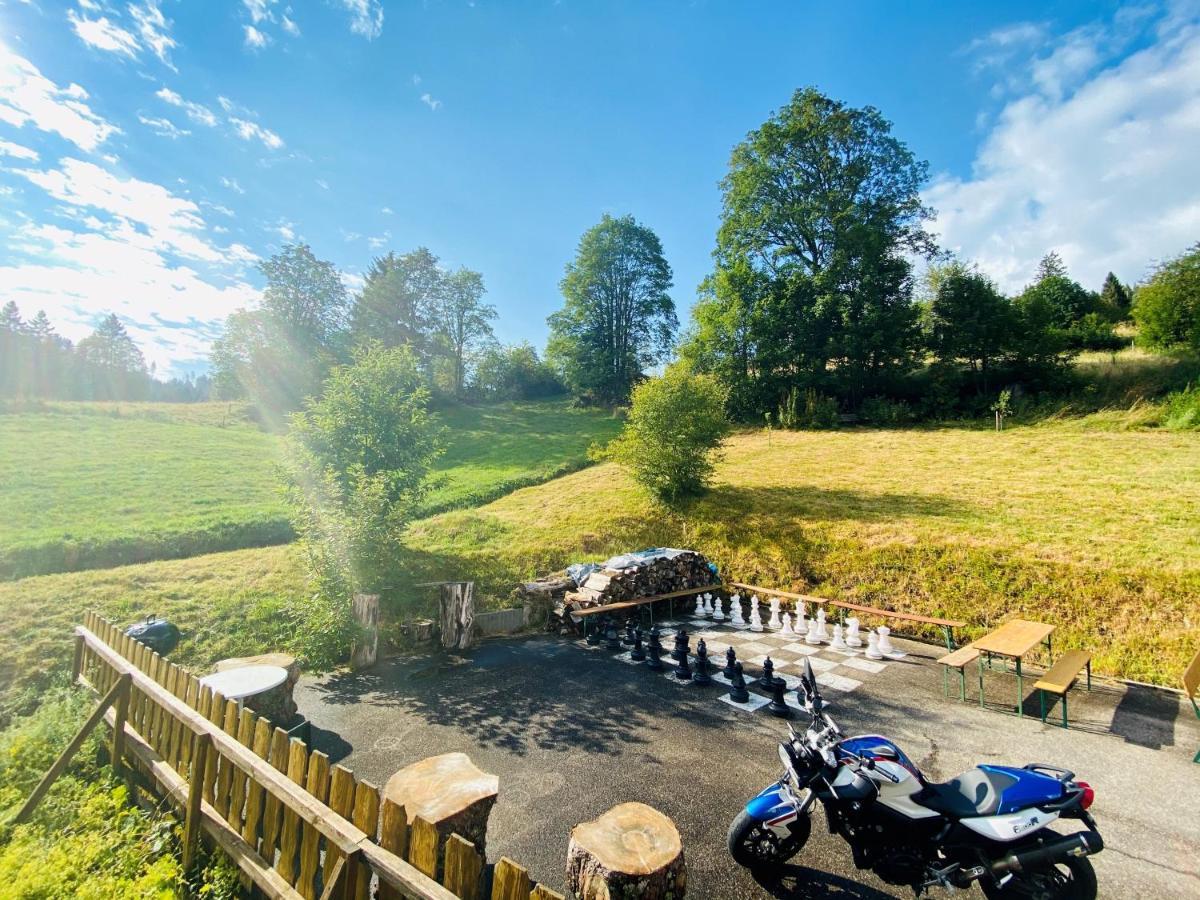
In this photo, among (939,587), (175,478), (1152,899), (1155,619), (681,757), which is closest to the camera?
(1152,899)

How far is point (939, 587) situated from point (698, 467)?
24.0 ft

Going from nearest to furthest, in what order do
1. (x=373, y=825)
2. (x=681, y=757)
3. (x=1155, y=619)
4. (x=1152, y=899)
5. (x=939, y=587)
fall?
(x=373, y=825), (x=1152, y=899), (x=681, y=757), (x=1155, y=619), (x=939, y=587)

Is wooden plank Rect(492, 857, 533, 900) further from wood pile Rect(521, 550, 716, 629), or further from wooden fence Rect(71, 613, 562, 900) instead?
wood pile Rect(521, 550, 716, 629)

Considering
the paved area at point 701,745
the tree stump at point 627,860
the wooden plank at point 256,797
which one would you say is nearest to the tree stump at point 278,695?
the paved area at point 701,745

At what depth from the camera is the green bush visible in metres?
16.8

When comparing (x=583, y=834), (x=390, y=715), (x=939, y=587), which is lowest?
(x=390, y=715)

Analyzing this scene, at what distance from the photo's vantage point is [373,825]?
2.73m

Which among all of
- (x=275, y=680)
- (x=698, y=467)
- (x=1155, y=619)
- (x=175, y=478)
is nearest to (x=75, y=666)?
(x=275, y=680)

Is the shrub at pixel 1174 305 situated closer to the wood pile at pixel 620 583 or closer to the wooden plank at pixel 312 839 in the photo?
the wood pile at pixel 620 583

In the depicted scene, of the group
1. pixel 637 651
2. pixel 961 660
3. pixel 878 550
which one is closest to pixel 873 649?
pixel 961 660

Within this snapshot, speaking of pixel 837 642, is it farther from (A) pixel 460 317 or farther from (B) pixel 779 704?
(A) pixel 460 317

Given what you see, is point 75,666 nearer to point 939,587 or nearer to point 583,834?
point 583,834

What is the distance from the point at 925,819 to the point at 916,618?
22.0ft

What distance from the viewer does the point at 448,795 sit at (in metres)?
3.11
